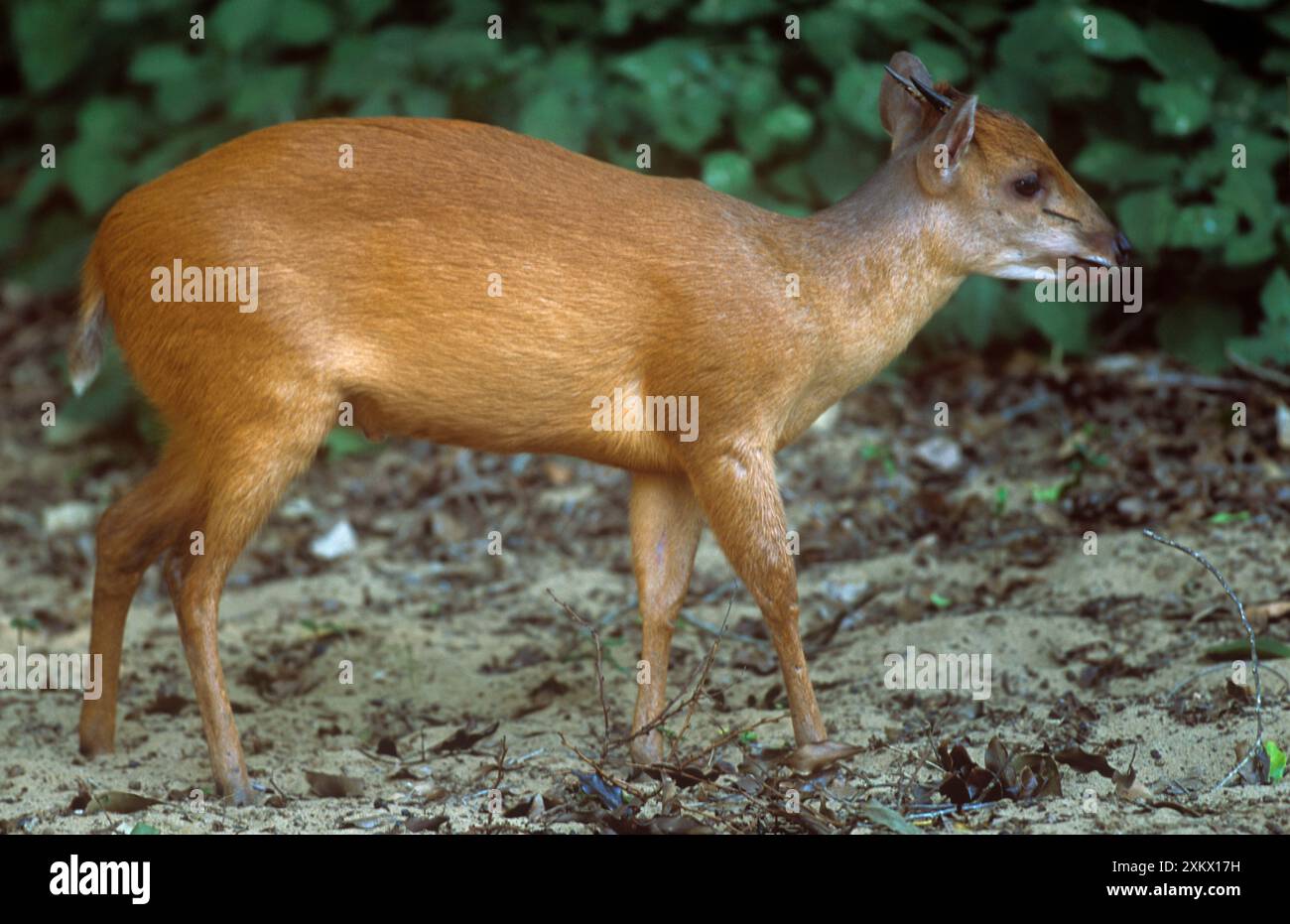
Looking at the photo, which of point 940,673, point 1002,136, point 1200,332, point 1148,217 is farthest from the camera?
point 1200,332

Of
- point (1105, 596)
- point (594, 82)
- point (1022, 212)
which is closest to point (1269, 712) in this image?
point (1105, 596)

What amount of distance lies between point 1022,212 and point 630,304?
115 centimetres

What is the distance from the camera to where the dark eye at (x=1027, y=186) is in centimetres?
481

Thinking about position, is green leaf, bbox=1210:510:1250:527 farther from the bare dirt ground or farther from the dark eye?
the dark eye

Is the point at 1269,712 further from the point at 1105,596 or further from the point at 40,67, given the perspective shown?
the point at 40,67

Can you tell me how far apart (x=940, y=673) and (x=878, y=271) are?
1.35 m

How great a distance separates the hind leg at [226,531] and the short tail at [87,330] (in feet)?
2.31

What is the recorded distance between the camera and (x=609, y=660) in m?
5.72

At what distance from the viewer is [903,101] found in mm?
5078

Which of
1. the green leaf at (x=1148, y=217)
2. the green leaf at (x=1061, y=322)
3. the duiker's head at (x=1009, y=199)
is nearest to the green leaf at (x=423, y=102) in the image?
the green leaf at (x=1061, y=322)

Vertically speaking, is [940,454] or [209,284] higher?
[209,284]

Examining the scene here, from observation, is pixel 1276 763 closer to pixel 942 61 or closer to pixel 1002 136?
pixel 1002 136

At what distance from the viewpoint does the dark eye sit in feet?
15.8

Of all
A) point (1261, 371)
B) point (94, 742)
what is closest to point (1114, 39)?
point (1261, 371)
